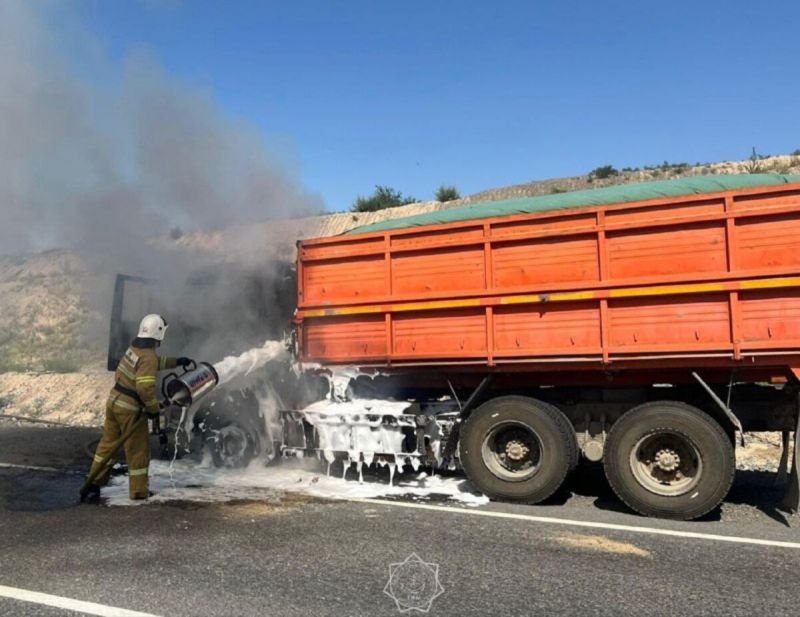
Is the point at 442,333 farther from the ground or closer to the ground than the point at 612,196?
closer to the ground

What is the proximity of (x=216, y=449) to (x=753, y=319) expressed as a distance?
553 cm

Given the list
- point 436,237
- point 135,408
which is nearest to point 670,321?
point 436,237

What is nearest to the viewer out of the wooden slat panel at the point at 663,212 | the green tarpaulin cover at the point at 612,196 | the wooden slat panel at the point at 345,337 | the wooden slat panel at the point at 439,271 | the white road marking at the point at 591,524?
the white road marking at the point at 591,524

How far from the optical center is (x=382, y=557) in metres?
4.35

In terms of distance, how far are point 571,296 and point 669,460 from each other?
164 cm

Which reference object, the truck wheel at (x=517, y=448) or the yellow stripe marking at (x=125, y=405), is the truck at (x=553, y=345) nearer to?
the truck wheel at (x=517, y=448)

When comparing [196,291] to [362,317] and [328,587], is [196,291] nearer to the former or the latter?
[362,317]

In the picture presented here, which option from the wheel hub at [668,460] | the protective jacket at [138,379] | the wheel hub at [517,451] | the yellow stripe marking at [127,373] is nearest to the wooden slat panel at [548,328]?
the wheel hub at [517,451]

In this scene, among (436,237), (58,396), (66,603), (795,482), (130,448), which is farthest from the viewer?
(58,396)

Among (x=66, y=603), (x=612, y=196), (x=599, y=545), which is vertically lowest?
(x=66, y=603)

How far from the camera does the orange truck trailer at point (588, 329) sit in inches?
211

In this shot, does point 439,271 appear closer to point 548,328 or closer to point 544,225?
point 544,225

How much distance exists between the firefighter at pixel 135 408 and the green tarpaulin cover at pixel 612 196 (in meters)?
2.64

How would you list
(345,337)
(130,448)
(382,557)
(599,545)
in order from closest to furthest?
(382,557) < (599,545) < (130,448) < (345,337)
